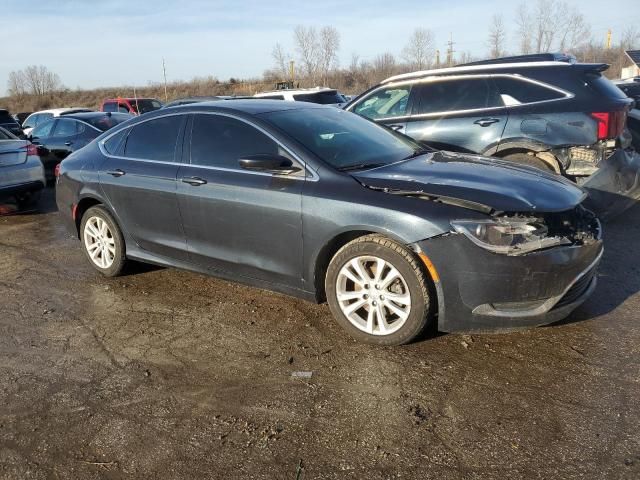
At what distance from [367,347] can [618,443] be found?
1561mm

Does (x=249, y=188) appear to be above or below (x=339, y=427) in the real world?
above

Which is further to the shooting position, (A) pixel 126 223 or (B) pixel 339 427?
(A) pixel 126 223

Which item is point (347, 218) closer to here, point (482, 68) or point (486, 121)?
point (486, 121)

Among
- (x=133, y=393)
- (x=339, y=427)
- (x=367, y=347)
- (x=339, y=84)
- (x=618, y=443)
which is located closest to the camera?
(x=618, y=443)

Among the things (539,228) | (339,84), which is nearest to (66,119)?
(539,228)

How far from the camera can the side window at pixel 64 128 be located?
11672mm

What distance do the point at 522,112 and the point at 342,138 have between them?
2819mm

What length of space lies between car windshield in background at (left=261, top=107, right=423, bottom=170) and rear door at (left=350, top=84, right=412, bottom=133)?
214cm

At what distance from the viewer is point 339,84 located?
180ft

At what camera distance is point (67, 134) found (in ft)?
38.3

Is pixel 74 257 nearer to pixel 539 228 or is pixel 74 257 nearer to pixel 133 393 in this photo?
pixel 133 393

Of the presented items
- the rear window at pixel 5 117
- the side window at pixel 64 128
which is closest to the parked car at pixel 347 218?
the side window at pixel 64 128

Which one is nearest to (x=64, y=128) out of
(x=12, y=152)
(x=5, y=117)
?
(x=12, y=152)

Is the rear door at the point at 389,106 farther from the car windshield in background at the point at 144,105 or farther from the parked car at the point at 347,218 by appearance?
the car windshield in background at the point at 144,105
